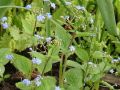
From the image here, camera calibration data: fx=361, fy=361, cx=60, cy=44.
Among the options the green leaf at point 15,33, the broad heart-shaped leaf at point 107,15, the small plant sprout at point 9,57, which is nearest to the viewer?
the broad heart-shaped leaf at point 107,15

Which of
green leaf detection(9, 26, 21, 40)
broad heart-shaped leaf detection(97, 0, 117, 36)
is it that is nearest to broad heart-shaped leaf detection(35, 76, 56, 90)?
broad heart-shaped leaf detection(97, 0, 117, 36)

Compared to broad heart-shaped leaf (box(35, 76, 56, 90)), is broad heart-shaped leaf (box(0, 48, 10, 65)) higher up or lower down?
higher up

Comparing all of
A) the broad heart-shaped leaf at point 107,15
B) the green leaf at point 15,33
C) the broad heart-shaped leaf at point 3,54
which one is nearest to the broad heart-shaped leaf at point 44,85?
the broad heart-shaped leaf at point 3,54

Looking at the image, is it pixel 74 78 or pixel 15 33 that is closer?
pixel 74 78

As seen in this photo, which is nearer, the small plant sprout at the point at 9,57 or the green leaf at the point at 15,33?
the small plant sprout at the point at 9,57

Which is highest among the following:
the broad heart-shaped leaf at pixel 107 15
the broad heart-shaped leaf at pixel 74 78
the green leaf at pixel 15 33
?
the broad heart-shaped leaf at pixel 107 15

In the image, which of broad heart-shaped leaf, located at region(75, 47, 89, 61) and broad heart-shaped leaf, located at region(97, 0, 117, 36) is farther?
broad heart-shaped leaf, located at region(75, 47, 89, 61)

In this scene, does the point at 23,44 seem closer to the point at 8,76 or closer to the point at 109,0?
the point at 8,76

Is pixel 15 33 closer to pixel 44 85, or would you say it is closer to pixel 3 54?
pixel 3 54

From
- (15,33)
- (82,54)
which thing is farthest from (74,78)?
(15,33)

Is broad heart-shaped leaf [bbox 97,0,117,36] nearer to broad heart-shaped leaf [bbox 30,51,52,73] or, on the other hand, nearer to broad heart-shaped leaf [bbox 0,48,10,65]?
broad heart-shaped leaf [bbox 30,51,52,73]

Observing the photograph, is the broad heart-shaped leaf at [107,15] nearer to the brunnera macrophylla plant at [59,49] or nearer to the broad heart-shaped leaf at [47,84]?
the brunnera macrophylla plant at [59,49]

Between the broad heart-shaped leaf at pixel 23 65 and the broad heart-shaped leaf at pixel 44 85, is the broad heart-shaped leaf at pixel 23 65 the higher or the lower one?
the higher one
